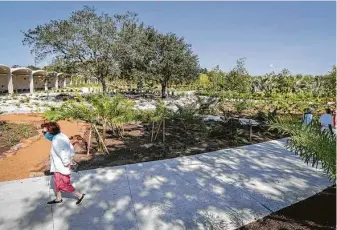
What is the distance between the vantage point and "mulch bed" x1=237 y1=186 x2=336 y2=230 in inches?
152

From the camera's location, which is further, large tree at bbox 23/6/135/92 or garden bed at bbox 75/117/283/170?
large tree at bbox 23/6/135/92

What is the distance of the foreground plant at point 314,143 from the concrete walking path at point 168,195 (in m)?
1.34

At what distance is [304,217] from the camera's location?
4125 millimetres

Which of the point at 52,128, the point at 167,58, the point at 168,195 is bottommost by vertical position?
the point at 168,195

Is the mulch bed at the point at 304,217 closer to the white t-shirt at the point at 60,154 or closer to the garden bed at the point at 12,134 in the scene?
the white t-shirt at the point at 60,154

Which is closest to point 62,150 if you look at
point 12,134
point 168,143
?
point 168,143

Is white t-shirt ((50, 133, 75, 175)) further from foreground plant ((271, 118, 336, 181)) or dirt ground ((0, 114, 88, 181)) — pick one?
foreground plant ((271, 118, 336, 181))

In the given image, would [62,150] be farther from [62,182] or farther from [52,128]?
[62,182]

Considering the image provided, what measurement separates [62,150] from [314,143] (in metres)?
3.29

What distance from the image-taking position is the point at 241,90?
2150 centimetres

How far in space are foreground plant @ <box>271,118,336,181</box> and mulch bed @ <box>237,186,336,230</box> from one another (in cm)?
88

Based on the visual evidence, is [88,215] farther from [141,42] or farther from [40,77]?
[40,77]

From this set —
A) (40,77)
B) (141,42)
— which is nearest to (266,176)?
(141,42)

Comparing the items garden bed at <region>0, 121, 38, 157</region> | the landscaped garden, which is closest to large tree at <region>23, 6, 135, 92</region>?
the landscaped garden
